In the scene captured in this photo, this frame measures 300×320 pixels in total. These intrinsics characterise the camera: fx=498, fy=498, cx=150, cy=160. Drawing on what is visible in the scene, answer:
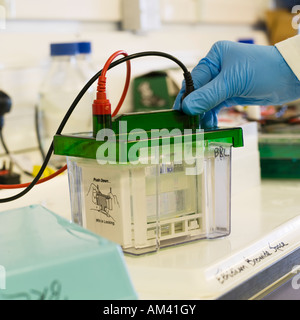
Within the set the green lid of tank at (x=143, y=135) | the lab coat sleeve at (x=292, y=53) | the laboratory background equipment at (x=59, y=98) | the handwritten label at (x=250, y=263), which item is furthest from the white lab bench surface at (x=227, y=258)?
the laboratory background equipment at (x=59, y=98)

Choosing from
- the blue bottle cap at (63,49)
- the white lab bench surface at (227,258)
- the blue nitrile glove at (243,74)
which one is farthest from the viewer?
the blue bottle cap at (63,49)

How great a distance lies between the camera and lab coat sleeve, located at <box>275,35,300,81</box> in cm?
92

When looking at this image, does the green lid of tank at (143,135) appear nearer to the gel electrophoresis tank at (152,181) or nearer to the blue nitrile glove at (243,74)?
the gel electrophoresis tank at (152,181)

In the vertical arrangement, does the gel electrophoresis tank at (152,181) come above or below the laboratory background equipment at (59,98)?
below

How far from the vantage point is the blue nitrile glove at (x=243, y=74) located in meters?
0.87

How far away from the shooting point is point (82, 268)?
476 millimetres

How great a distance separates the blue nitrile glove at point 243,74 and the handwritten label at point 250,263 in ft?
0.80

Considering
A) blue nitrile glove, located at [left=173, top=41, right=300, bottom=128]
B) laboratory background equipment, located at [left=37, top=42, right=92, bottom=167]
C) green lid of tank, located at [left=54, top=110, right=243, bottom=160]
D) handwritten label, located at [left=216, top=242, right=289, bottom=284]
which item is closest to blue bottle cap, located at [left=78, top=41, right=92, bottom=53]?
laboratory background equipment, located at [left=37, top=42, right=92, bottom=167]

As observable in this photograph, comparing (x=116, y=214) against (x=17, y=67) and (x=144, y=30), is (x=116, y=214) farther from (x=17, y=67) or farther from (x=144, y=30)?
(x=144, y=30)

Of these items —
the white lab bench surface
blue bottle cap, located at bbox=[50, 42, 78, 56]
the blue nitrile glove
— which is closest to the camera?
the white lab bench surface

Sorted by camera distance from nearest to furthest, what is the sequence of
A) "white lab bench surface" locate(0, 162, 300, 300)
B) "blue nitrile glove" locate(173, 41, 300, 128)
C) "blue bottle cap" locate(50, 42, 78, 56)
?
"white lab bench surface" locate(0, 162, 300, 300)
"blue nitrile glove" locate(173, 41, 300, 128)
"blue bottle cap" locate(50, 42, 78, 56)

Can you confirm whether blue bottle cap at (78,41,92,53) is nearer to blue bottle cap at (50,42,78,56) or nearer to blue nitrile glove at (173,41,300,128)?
blue bottle cap at (50,42,78,56)

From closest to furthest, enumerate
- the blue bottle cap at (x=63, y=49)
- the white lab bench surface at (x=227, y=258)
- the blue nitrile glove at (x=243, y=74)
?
1. the white lab bench surface at (x=227, y=258)
2. the blue nitrile glove at (x=243, y=74)
3. the blue bottle cap at (x=63, y=49)

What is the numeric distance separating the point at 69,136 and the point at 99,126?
5cm
